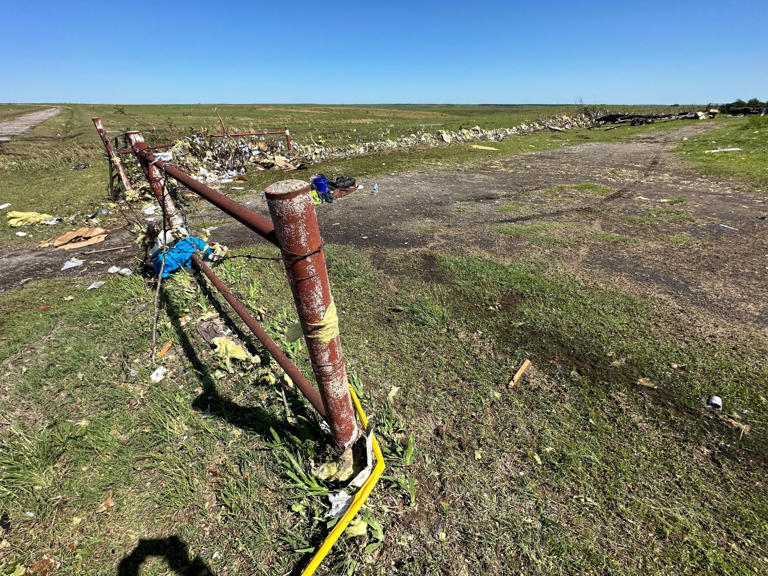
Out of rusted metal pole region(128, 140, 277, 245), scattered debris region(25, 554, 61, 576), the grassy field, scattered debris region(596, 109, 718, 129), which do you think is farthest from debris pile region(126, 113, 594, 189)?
scattered debris region(596, 109, 718, 129)

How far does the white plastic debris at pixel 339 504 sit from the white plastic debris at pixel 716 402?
3.02 meters

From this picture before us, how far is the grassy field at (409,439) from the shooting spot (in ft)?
5.91

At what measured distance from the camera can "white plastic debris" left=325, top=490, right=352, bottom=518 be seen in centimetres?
179

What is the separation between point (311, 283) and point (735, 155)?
17.4 meters

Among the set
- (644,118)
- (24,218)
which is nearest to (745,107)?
(644,118)

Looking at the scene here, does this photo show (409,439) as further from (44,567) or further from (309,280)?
(44,567)

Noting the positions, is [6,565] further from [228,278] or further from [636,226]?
[636,226]

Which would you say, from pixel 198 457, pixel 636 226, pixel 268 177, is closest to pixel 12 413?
pixel 198 457

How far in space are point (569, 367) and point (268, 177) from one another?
1084cm

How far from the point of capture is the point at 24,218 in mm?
6797

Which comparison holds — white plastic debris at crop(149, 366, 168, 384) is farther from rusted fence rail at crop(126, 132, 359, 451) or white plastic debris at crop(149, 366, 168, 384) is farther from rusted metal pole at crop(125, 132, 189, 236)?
rusted fence rail at crop(126, 132, 359, 451)

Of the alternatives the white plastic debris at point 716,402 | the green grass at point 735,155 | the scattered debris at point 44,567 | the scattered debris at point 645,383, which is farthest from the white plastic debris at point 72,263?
the green grass at point 735,155

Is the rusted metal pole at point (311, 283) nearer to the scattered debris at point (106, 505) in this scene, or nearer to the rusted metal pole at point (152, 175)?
the scattered debris at point (106, 505)

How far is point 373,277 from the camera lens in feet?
15.9
